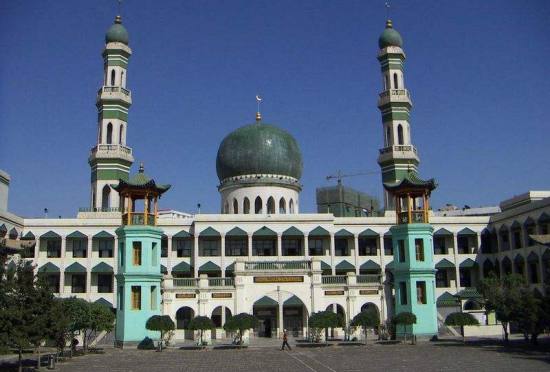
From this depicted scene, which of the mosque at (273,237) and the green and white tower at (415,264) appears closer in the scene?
the green and white tower at (415,264)

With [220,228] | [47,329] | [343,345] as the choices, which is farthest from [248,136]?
[47,329]

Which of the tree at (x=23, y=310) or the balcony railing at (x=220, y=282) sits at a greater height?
the balcony railing at (x=220, y=282)

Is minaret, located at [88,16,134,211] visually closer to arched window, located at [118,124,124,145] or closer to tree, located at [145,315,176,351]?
arched window, located at [118,124,124,145]

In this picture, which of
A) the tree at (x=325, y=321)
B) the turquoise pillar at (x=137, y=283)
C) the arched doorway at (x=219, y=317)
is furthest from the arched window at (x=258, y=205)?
the tree at (x=325, y=321)

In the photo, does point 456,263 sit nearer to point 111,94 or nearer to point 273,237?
point 273,237

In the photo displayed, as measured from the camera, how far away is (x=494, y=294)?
39375 mm

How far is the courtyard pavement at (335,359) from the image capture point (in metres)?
27.7

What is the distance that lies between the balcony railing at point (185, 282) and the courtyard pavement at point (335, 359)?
8195mm

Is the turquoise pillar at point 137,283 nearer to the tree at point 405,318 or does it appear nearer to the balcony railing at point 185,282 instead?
the balcony railing at point 185,282

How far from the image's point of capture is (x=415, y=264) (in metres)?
44.0

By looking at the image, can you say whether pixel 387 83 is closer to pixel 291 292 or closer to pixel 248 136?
pixel 248 136

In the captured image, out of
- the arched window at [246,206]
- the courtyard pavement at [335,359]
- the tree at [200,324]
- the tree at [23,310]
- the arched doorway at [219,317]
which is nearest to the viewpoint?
the tree at [23,310]

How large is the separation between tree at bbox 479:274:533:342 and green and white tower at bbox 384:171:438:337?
3767 mm

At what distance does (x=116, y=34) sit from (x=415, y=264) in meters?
38.1
